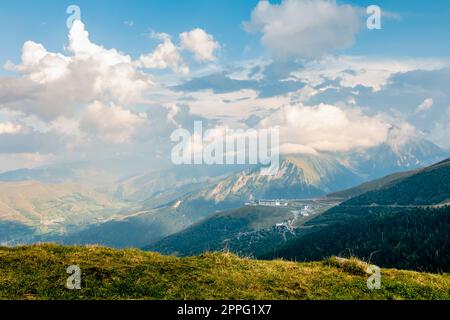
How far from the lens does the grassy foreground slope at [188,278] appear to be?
23.3 m

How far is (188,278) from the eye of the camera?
1008 inches

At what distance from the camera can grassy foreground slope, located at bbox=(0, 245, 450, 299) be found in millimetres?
23297
